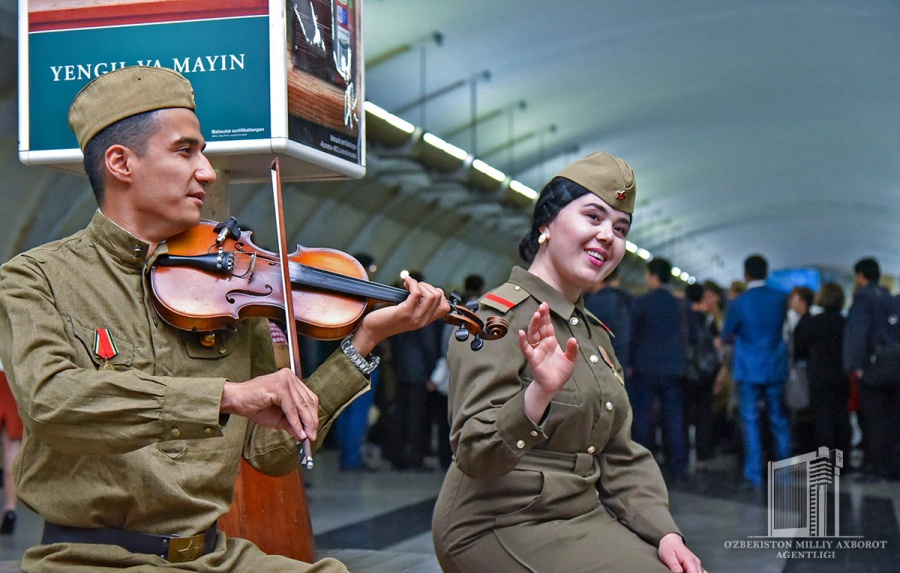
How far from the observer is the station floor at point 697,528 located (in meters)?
5.70

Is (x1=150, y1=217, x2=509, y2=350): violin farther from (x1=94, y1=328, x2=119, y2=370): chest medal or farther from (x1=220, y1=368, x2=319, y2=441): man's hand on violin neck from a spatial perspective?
(x1=220, y1=368, x2=319, y2=441): man's hand on violin neck

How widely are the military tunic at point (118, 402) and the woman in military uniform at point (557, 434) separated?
1.45ft

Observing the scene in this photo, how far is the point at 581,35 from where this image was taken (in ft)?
43.5

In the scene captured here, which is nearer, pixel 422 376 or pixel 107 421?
pixel 107 421

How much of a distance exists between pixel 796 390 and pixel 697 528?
3.15 metres

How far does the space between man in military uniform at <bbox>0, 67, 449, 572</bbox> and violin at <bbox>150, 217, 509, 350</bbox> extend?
0.05 metres

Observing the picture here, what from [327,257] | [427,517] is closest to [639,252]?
[427,517]

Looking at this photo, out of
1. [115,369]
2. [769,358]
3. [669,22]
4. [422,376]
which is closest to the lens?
[115,369]

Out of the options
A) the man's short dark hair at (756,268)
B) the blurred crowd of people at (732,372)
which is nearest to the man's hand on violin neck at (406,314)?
the blurred crowd of people at (732,372)

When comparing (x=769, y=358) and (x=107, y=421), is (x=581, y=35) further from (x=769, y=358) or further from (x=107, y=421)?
(x=107, y=421)

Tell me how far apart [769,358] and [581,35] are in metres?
5.50

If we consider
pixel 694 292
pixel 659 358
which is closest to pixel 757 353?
pixel 659 358

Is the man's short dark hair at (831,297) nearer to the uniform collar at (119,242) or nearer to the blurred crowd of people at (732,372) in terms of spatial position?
the blurred crowd of people at (732,372)

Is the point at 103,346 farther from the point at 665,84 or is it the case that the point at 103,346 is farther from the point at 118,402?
the point at 665,84
